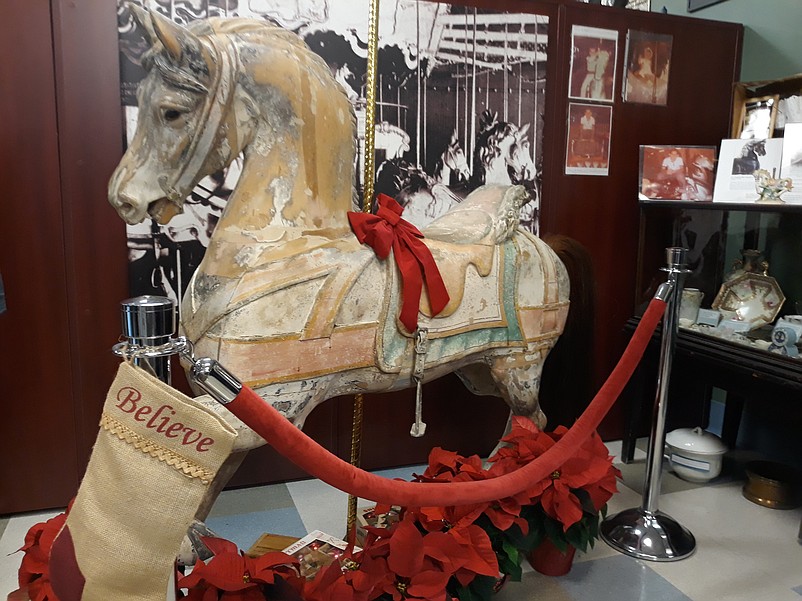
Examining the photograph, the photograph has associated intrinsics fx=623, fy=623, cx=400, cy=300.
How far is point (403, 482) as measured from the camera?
1.20 meters

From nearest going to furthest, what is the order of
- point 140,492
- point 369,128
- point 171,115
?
point 140,492 → point 171,115 → point 369,128

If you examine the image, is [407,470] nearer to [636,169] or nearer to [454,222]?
[454,222]

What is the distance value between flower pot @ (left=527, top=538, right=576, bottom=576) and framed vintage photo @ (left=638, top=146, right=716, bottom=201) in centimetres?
144

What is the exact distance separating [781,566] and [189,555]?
169cm

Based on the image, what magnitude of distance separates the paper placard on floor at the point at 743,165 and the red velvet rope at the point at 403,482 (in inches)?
37.7

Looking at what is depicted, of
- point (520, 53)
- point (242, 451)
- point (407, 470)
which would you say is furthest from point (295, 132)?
point (407, 470)

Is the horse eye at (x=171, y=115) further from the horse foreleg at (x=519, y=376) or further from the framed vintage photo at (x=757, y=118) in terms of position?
the framed vintage photo at (x=757, y=118)

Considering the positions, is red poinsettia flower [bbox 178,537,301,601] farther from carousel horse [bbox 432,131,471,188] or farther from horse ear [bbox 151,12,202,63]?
Answer: carousel horse [bbox 432,131,471,188]

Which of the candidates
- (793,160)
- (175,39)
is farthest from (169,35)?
(793,160)

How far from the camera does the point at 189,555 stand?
4.96ft

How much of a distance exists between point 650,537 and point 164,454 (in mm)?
1611

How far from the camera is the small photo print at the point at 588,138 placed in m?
2.48

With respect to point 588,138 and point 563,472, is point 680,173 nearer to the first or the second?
point 588,138

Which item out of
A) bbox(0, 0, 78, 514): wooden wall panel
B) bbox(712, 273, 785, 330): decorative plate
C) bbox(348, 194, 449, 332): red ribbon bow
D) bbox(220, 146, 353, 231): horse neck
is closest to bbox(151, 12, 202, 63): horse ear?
bbox(220, 146, 353, 231): horse neck
